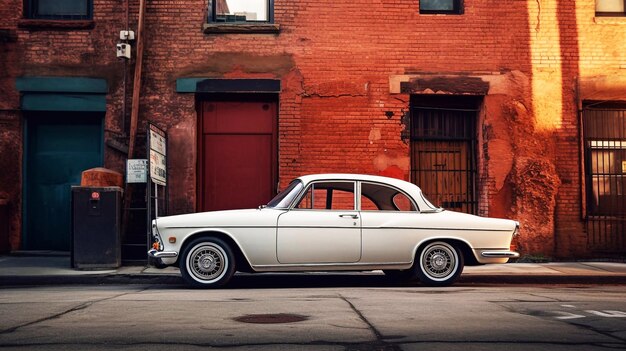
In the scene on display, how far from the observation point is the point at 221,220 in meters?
9.25

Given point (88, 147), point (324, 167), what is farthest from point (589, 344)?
point (88, 147)

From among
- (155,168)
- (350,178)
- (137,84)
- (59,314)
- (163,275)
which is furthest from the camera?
(137,84)

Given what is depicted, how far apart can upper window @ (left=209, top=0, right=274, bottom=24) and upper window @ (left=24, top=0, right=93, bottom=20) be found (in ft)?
7.90

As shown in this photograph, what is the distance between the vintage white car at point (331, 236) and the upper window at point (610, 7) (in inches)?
260

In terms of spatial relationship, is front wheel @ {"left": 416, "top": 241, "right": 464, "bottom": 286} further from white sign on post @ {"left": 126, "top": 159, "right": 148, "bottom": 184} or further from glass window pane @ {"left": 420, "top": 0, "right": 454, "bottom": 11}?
glass window pane @ {"left": 420, "top": 0, "right": 454, "bottom": 11}

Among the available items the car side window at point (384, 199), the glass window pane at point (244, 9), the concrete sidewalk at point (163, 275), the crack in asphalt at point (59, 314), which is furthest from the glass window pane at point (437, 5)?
the crack in asphalt at point (59, 314)

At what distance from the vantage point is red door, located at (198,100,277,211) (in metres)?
13.7

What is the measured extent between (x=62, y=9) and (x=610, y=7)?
10708 millimetres

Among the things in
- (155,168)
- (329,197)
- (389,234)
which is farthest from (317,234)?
(155,168)

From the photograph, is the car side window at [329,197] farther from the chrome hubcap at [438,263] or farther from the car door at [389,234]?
the chrome hubcap at [438,263]

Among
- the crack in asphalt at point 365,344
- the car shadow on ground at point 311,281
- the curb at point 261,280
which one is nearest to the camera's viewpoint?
the crack in asphalt at point 365,344

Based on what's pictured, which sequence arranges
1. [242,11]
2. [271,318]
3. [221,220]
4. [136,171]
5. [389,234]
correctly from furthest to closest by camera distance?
[242,11] → [136,171] → [389,234] → [221,220] → [271,318]

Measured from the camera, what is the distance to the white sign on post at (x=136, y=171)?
12.5m

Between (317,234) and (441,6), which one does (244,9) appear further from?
(317,234)
